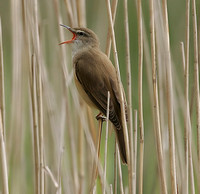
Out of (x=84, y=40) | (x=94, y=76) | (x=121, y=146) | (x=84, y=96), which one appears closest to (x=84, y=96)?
(x=84, y=96)

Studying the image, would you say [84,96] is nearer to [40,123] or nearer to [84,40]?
[84,40]

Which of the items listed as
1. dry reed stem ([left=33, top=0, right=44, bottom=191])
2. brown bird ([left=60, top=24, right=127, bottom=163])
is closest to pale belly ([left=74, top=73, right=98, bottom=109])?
brown bird ([left=60, top=24, right=127, bottom=163])

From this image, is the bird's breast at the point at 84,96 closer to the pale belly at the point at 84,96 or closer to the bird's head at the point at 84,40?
the pale belly at the point at 84,96

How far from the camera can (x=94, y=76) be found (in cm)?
255

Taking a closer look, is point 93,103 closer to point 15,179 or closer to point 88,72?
point 88,72

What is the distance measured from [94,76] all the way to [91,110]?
250mm

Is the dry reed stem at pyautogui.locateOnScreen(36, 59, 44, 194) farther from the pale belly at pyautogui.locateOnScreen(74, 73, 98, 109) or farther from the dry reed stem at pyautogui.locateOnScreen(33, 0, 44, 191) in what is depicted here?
the pale belly at pyautogui.locateOnScreen(74, 73, 98, 109)

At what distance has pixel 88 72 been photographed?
258 cm

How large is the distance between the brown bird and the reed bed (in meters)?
0.08

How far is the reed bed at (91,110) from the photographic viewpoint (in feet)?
6.11

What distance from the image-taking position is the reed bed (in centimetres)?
186

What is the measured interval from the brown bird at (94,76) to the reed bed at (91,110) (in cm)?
8

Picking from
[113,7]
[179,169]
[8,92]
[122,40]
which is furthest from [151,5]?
[8,92]

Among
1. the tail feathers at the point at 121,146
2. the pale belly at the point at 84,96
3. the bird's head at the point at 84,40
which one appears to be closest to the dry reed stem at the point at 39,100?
the tail feathers at the point at 121,146
